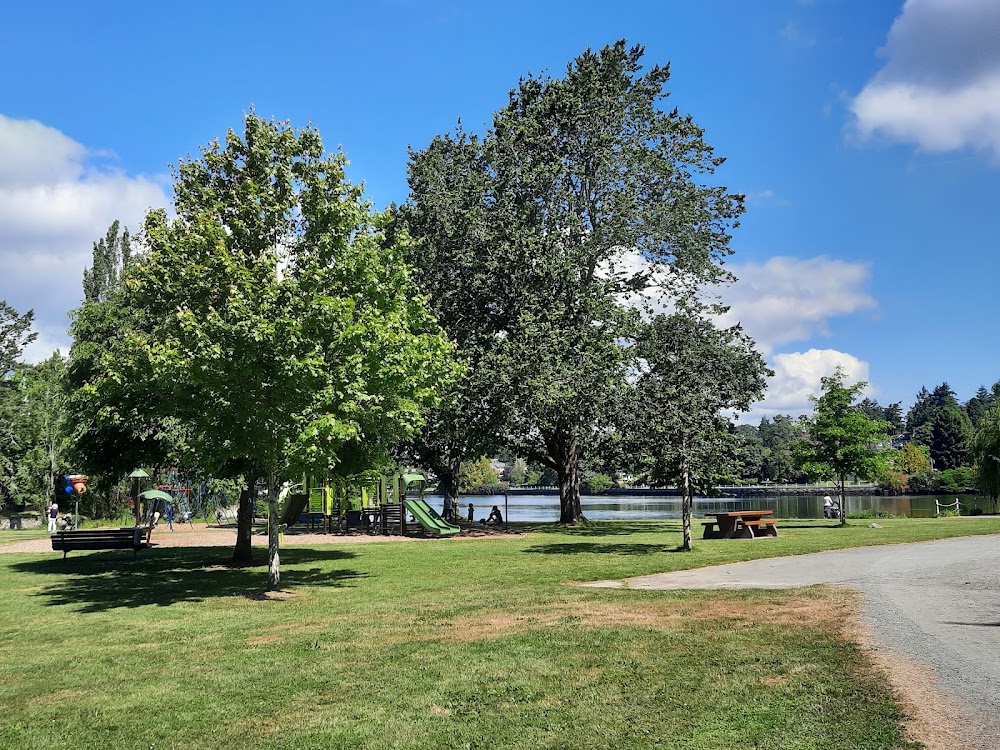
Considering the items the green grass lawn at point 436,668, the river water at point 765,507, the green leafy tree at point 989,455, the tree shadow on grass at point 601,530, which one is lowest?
the river water at point 765,507

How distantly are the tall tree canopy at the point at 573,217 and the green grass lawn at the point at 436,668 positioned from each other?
54.7ft

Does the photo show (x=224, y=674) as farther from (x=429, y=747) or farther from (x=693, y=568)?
(x=693, y=568)

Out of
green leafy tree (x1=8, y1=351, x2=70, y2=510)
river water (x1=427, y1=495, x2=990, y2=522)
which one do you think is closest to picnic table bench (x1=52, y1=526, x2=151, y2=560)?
green leafy tree (x1=8, y1=351, x2=70, y2=510)

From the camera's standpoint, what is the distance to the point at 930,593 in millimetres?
12727

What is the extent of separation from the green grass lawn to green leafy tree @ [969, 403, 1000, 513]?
38119 mm

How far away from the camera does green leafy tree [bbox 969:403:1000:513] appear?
44.4m

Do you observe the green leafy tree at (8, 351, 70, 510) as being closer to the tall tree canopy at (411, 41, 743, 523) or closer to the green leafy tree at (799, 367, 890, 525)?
the tall tree canopy at (411, 41, 743, 523)

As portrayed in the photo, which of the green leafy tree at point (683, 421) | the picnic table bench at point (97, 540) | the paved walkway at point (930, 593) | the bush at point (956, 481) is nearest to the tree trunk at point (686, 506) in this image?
the green leafy tree at point (683, 421)

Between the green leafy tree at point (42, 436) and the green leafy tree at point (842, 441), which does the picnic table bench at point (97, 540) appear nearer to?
the green leafy tree at point (42, 436)

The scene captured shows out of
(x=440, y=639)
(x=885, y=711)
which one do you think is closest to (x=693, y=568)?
(x=440, y=639)

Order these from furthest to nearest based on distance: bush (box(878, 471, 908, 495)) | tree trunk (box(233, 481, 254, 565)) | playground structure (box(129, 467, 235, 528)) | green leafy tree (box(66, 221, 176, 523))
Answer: bush (box(878, 471, 908, 495)) → playground structure (box(129, 467, 235, 528)) → tree trunk (box(233, 481, 254, 565)) → green leafy tree (box(66, 221, 176, 523))

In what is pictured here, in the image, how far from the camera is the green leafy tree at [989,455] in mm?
44375

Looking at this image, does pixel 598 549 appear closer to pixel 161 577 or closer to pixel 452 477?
pixel 161 577

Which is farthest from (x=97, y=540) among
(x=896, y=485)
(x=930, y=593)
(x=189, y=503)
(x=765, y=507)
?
(x=896, y=485)
